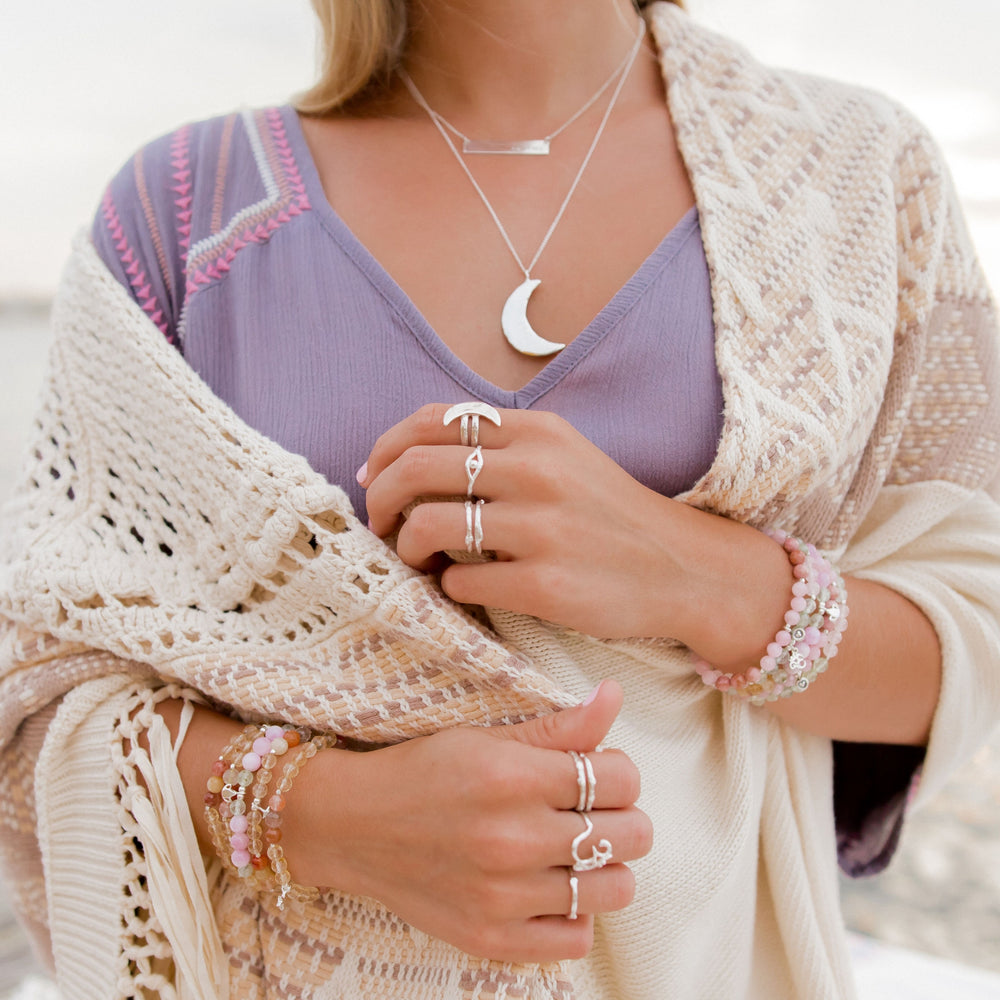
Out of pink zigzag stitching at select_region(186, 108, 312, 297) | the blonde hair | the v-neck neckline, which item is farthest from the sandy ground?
the blonde hair

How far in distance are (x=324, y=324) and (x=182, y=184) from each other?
267mm

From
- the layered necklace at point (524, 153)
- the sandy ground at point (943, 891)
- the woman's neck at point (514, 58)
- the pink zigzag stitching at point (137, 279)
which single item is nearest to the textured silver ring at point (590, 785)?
the layered necklace at point (524, 153)

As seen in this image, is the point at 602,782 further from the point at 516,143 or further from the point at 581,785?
the point at 516,143

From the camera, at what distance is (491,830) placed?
56 centimetres

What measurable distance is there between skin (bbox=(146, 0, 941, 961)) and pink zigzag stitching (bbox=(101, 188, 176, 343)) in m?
0.21

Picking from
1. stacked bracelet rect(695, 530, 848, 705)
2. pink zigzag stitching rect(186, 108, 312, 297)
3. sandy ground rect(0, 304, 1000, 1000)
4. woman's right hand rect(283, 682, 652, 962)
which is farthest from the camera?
sandy ground rect(0, 304, 1000, 1000)

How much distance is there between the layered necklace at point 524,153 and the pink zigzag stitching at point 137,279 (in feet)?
1.16

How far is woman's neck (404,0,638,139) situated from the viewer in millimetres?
903

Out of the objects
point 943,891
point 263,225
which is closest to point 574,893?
point 263,225

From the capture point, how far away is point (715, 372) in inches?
28.9

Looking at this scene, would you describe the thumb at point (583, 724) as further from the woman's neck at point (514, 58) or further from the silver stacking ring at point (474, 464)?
the woman's neck at point (514, 58)

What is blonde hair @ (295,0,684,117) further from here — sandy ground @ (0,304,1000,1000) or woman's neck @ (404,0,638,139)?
sandy ground @ (0,304,1000,1000)

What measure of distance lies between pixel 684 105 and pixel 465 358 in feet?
1.31

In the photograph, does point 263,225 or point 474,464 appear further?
point 263,225
